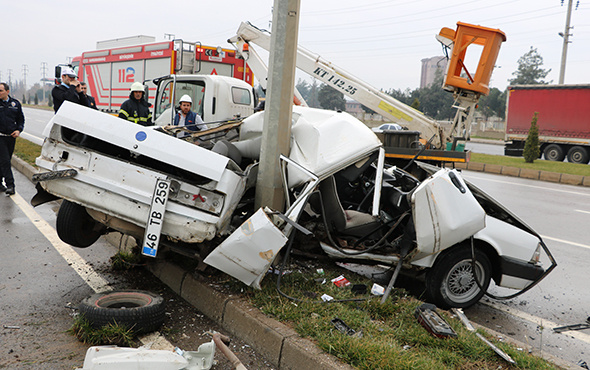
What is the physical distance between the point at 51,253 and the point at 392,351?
12.9 ft

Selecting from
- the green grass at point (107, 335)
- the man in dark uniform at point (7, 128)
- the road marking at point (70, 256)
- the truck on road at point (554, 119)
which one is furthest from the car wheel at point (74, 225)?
the truck on road at point (554, 119)

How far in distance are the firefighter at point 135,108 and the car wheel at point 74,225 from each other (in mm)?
3140

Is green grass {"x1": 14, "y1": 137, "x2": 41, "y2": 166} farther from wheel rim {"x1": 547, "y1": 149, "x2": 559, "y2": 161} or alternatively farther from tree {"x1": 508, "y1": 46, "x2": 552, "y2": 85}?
tree {"x1": 508, "y1": 46, "x2": 552, "y2": 85}

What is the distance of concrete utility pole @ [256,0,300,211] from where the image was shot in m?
4.21

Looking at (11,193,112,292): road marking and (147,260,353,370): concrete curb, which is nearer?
(147,260,353,370): concrete curb

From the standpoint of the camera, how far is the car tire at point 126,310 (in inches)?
129

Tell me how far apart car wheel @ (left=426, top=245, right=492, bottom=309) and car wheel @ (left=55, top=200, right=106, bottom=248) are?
3.17m

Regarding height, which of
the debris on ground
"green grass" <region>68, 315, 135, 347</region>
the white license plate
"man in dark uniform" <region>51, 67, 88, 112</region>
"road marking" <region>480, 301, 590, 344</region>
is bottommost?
"road marking" <region>480, 301, 590, 344</region>

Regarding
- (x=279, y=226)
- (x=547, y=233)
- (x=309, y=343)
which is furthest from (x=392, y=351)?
A: (x=547, y=233)

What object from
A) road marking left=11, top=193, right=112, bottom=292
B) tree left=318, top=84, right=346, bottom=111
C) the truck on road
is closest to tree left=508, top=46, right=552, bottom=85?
tree left=318, top=84, right=346, bottom=111

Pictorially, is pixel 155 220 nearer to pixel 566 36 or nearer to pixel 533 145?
pixel 533 145

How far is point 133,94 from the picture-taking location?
24.4 feet

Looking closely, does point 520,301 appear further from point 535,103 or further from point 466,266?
point 535,103

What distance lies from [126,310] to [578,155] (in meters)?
22.9
